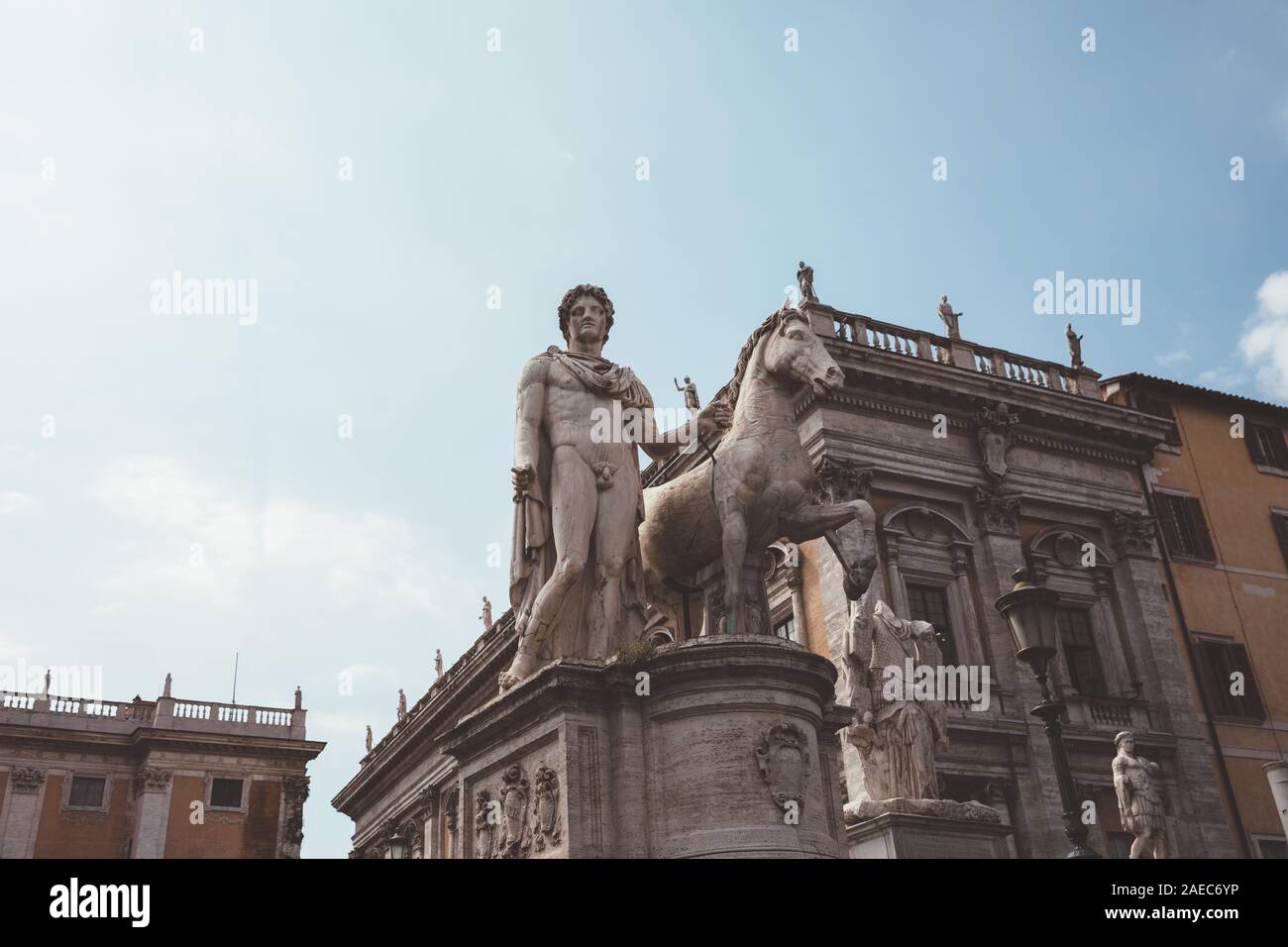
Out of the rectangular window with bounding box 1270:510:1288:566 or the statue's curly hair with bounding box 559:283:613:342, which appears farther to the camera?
the rectangular window with bounding box 1270:510:1288:566

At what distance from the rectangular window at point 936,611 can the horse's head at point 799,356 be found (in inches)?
576

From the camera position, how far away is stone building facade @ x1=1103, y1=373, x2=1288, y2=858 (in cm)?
2303

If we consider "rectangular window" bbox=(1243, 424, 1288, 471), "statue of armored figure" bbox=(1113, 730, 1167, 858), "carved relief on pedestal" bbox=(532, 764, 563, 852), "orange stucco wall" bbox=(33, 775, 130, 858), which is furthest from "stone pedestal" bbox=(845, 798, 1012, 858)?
"orange stucco wall" bbox=(33, 775, 130, 858)

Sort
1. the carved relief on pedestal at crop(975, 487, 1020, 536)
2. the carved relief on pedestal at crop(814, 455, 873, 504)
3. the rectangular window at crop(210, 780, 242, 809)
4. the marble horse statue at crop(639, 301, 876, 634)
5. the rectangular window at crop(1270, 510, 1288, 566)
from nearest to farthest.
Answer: the marble horse statue at crop(639, 301, 876, 634)
the carved relief on pedestal at crop(814, 455, 873, 504)
the carved relief on pedestal at crop(975, 487, 1020, 536)
the rectangular window at crop(1270, 510, 1288, 566)
the rectangular window at crop(210, 780, 242, 809)

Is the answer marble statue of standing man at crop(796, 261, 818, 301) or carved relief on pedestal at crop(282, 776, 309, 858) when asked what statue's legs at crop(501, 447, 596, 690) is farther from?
carved relief on pedestal at crop(282, 776, 309, 858)

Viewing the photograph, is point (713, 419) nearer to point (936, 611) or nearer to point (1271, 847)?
point (936, 611)

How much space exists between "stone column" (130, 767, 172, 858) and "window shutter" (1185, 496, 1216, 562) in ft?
112

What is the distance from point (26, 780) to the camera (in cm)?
3844

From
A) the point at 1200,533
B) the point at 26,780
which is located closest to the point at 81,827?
the point at 26,780

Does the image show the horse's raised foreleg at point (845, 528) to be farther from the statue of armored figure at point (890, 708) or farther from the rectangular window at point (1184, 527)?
the rectangular window at point (1184, 527)

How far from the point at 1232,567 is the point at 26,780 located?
3836 cm

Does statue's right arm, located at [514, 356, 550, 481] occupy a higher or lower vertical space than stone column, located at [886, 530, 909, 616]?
lower

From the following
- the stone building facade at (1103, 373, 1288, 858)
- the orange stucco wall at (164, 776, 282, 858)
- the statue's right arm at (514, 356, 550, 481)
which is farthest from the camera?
the orange stucco wall at (164, 776, 282, 858)
